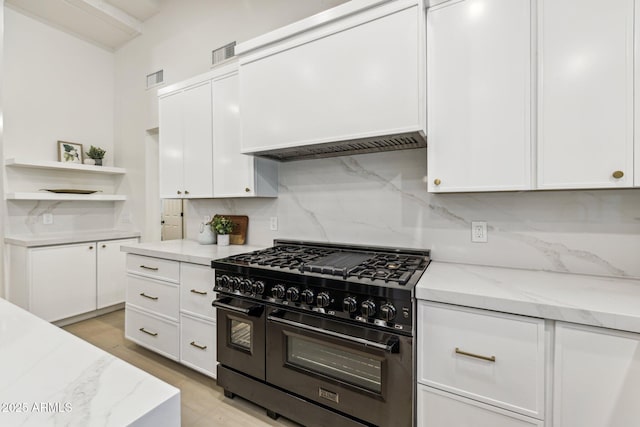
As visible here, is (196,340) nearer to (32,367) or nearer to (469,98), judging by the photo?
(32,367)

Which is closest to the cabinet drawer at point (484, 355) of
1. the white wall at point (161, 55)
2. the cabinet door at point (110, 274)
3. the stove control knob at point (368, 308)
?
the stove control knob at point (368, 308)

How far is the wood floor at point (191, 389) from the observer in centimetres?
190

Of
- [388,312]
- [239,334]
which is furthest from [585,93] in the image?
[239,334]

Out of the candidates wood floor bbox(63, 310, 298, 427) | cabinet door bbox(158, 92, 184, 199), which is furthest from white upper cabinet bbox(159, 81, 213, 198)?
wood floor bbox(63, 310, 298, 427)

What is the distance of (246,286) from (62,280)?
107 inches

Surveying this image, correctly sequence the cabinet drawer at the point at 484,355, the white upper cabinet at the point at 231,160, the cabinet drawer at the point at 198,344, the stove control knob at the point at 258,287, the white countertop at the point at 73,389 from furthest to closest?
the white upper cabinet at the point at 231,160
the cabinet drawer at the point at 198,344
the stove control knob at the point at 258,287
the cabinet drawer at the point at 484,355
the white countertop at the point at 73,389

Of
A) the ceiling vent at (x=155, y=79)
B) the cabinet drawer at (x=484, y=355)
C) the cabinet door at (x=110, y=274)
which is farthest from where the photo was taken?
the ceiling vent at (x=155, y=79)

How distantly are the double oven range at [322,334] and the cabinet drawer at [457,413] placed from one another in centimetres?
8

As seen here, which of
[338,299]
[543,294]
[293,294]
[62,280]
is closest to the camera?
[543,294]

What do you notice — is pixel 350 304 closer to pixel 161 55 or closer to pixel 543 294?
pixel 543 294

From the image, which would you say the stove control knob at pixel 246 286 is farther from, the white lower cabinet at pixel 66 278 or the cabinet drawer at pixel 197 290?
the white lower cabinet at pixel 66 278

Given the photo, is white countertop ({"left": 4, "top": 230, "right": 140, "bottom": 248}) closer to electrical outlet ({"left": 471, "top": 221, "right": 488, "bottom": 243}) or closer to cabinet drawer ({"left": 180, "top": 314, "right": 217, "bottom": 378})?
cabinet drawer ({"left": 180, "top": 314, "right": 217, "bottom": 378})

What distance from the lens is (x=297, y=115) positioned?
79.7 inches

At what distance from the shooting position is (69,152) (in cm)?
380
